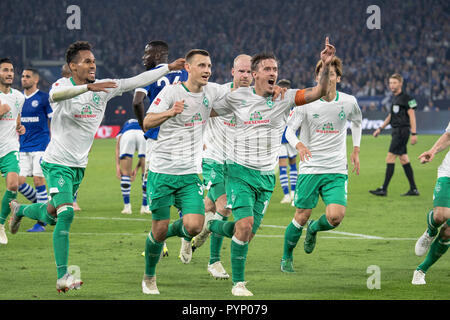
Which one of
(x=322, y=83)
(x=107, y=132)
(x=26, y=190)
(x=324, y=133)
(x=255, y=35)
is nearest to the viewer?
(x=322, y=83)

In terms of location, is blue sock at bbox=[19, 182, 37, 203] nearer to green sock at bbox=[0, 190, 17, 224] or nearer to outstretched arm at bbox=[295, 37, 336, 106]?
green sock at bbox=[0, 190, 17, 224]

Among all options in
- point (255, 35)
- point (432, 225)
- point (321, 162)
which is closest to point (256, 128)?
point (321, 162)

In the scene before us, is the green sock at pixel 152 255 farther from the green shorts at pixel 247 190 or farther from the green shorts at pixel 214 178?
the green shorts at pixel 214 178

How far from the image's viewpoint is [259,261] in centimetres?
909

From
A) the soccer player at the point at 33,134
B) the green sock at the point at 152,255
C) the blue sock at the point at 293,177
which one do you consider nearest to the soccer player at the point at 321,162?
the green sock at the point at 152,255

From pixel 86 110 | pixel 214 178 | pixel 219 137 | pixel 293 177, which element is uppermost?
pixel 86 110

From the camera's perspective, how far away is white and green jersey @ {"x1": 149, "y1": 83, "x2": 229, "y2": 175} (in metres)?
7.20

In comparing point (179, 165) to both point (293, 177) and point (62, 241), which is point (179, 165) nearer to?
point (62, 241)

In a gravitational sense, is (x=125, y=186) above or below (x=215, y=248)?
below

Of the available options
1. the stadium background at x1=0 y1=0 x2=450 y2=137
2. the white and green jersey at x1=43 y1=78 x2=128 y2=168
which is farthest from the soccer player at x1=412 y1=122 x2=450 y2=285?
the stadium background at x1=0 y1=0 x2=450 y2=137

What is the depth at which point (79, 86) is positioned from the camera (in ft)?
23.5

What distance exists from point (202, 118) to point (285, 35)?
40473mm

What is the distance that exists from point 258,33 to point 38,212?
4014cm
